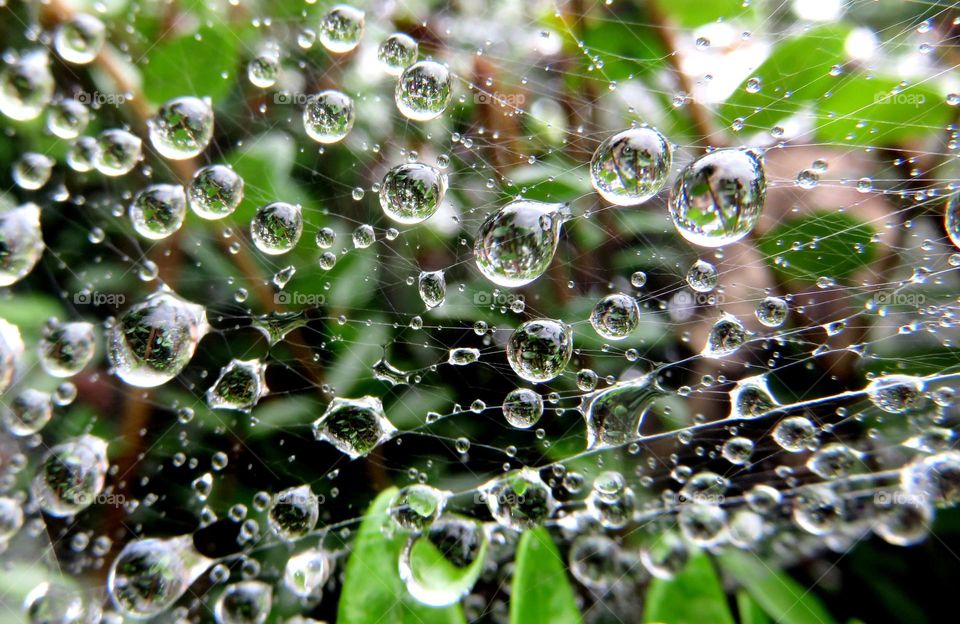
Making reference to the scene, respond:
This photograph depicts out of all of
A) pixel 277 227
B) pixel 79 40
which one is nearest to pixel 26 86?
pixel 79 40

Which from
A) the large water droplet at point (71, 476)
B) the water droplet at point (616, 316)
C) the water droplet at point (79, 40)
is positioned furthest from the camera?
the water droplet at point (79, 40)

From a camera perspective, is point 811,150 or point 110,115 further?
point 110,115

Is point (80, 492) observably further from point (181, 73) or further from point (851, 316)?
point (851, 316)

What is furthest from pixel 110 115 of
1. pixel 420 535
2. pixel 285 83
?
pixel 420 535

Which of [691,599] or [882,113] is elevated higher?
[882,113]

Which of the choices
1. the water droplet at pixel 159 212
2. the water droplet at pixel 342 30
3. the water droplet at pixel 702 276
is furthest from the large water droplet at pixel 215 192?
the water droplet at pixel 702 276

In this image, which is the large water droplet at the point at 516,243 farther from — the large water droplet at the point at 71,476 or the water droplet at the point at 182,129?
the large water droplet at the point at 71,476

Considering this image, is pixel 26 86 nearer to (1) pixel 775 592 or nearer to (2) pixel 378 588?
(2) pixel 378 588
